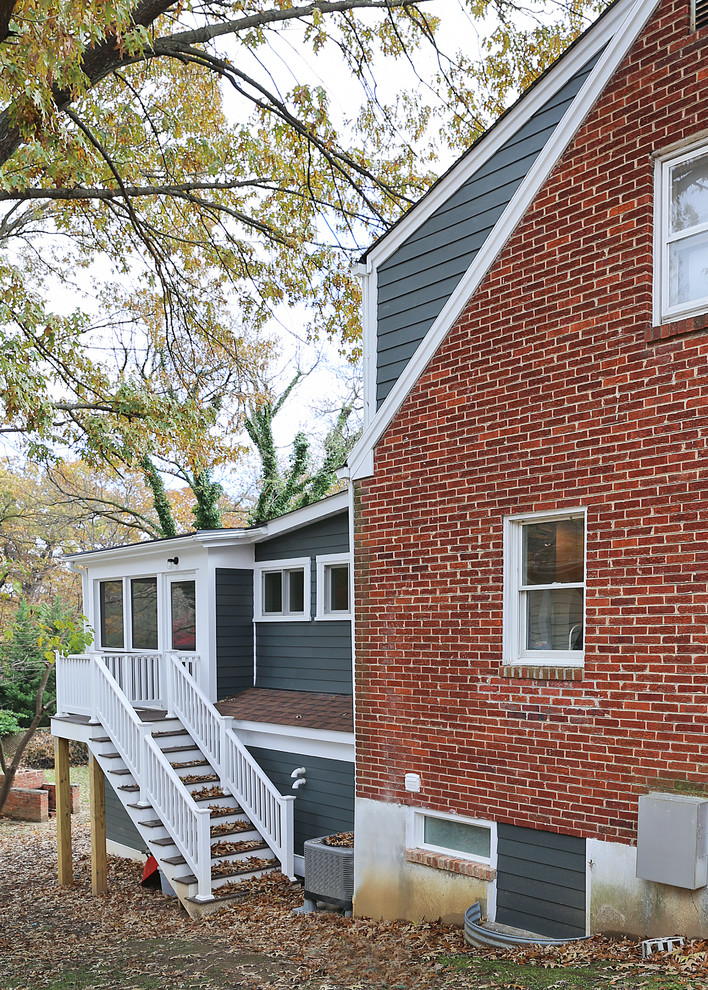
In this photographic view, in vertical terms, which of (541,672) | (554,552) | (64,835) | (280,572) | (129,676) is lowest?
(64,835)

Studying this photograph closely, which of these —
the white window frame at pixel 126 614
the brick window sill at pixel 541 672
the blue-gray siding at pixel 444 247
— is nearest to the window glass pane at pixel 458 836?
the brick window sill at pixel 541 672

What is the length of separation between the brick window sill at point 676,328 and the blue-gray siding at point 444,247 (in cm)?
224

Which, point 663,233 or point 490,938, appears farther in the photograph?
point 490,938

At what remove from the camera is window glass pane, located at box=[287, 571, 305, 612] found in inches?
548

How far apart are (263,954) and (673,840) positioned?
4.86 meters

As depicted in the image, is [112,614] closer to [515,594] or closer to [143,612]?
[143,612]

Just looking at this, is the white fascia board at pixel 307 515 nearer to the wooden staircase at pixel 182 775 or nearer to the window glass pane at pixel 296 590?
the window glass pane at pixel 296 590

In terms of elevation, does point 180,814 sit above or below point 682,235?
below

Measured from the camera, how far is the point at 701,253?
6551 millimetres

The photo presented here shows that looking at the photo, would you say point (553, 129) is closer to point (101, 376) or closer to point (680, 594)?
point (680, 594)

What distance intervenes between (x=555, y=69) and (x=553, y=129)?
0.48 metres

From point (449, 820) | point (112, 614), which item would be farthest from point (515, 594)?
point (112, 614)

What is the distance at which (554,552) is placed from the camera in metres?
7.52

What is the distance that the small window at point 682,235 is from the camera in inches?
258
